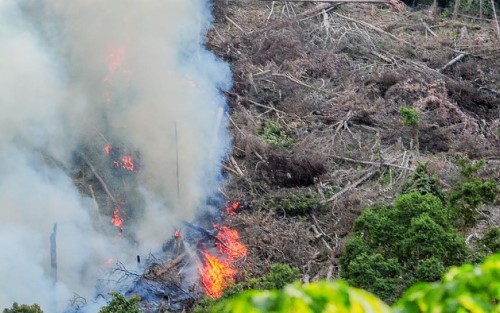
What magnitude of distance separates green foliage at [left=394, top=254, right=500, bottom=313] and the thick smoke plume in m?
6.39

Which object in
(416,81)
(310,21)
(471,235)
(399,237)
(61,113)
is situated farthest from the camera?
(310,21)

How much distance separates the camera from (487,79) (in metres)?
13.0

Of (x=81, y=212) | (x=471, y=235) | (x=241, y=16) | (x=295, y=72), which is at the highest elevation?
(x=241, y=16)

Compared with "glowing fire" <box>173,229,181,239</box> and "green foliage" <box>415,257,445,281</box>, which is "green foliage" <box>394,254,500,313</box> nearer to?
"green foliage" <box>415,257,445,281</box>

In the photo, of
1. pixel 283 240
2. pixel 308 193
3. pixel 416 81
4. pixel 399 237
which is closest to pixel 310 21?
pixel 416 81

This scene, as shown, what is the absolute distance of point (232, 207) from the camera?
913 cm

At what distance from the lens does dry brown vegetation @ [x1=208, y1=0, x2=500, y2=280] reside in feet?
→ 29.3

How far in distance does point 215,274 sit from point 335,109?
4.89 metres

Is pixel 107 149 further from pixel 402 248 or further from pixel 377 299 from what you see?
pixel 377 299

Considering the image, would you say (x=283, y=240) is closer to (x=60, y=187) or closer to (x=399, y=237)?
(x=399, y=237)

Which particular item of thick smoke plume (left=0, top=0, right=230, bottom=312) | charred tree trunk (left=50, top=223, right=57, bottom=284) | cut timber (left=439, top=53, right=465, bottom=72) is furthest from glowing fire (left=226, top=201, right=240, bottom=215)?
cut timber (left=439, top=53, right=465, bottom=72)

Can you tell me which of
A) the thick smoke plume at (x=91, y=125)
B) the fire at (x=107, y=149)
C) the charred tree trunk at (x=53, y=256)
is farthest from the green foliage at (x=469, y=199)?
the fire at (x=107, y=149)

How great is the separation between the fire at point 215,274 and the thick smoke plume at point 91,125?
2.46 ft

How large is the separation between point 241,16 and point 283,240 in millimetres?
8255
